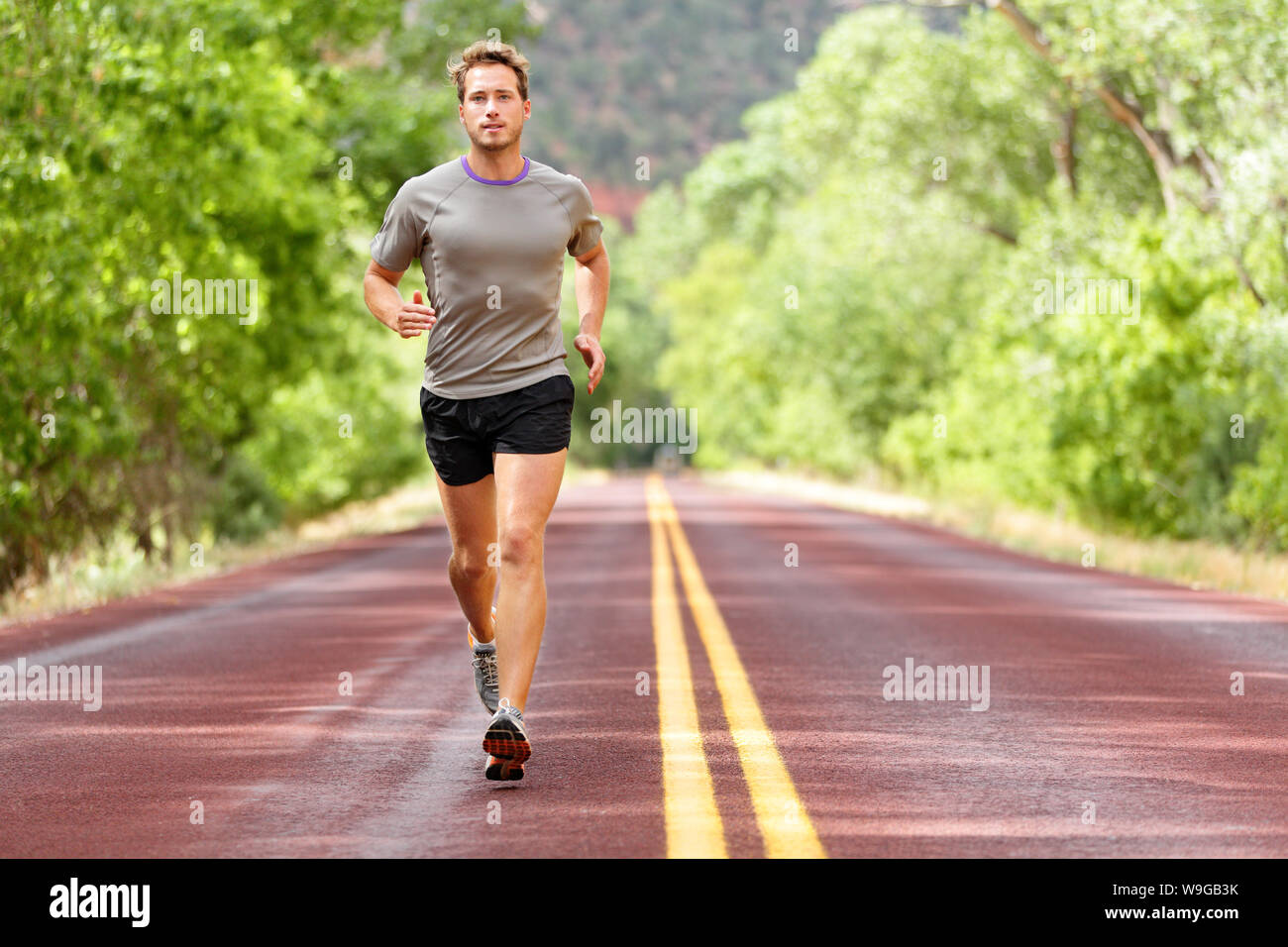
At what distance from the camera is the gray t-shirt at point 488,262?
20.3 ft

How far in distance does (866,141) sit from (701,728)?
26.5 metres

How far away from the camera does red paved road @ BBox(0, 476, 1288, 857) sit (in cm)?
543

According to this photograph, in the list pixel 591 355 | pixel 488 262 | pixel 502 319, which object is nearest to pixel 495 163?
pixel 488 262

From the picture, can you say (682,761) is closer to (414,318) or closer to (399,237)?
(414,318)

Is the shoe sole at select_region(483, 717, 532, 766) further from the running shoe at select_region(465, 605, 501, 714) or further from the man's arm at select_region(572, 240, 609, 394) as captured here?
the man's arm at select_region(572, 240, 609, 394)

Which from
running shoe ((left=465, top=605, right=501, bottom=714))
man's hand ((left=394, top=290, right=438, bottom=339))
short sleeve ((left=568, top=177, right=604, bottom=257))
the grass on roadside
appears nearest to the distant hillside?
the grass on roadside

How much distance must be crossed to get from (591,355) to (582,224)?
1.78 feet

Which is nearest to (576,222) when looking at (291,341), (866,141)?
(291,341)

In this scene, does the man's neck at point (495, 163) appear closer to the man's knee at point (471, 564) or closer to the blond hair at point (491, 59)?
the blond hair at point (491, 59)

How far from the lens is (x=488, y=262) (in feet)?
20.3

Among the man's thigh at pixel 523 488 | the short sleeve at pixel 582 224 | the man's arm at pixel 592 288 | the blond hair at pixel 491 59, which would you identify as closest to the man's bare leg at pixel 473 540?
the man's thigh at pixel 523 488

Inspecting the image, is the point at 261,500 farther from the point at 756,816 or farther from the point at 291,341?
the point at 756,816

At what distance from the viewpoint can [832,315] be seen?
45000mm

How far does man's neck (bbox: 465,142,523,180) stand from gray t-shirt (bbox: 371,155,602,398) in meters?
0.03
